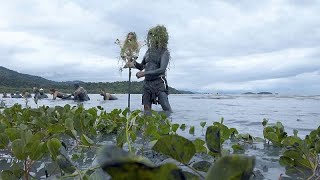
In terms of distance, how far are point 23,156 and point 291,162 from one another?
3.79 feet

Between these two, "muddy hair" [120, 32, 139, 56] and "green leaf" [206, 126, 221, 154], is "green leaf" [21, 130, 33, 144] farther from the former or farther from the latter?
"muddy hair" [120, 32, 139, 56]

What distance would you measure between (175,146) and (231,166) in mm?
198

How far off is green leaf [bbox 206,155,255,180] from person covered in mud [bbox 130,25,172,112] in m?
5.81

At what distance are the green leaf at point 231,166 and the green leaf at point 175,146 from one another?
0.18 metres

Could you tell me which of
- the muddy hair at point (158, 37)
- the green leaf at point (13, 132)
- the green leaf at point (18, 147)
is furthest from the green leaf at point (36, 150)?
the muddy hair at point (158, 37)

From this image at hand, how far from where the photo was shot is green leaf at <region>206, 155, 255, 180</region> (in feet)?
1.21

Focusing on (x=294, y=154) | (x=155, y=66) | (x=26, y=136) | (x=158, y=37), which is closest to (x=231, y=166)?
(x=26, y=136)

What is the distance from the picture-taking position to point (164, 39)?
6.50 meters

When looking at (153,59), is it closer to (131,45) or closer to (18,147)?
(131,45)

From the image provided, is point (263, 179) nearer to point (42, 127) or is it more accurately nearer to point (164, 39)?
point (42, 127)

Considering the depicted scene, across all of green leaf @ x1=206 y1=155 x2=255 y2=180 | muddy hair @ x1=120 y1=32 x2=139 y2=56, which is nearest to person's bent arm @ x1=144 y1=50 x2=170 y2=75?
muddy hair @ x1=120 y1=32 x2=139 y2=56

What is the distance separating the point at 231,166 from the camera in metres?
0.37

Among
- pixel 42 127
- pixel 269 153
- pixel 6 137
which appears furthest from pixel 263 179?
pixel 42 127

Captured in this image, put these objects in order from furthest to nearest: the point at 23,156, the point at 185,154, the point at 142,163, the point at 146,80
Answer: the point at 146,80
the point at 23,156
the point at 185,154
the point at 142,163
